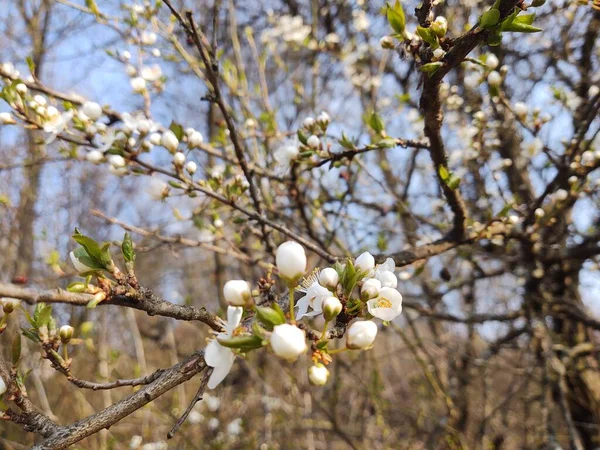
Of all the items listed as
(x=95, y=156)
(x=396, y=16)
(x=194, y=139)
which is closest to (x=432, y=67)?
(x=396, y=16)

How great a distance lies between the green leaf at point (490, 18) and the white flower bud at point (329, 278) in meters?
0.69

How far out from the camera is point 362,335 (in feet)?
2.83

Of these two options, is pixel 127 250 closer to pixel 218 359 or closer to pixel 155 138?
pixel 218 359

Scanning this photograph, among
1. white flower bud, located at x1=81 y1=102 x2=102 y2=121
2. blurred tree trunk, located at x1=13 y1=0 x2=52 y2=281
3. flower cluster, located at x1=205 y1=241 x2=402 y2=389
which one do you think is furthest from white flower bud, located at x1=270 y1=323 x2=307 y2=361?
blurred tree trunk, located at x1=13 y1=0 x2=52 y2=281

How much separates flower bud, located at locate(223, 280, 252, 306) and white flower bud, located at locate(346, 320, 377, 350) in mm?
218

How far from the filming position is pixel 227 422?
5.12 meters

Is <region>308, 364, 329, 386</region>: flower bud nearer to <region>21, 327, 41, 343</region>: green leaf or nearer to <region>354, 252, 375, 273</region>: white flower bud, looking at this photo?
<region>354, 252, 375, 273</region>: white flower bud

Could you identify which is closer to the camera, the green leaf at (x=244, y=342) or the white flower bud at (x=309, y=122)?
the green leaf at (x=244, y=342)

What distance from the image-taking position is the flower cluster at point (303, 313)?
0.76m

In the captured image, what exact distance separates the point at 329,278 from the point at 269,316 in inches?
8.8

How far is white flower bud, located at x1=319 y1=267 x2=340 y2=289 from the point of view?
95 cm

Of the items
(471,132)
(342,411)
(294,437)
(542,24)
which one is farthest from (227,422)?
(542,24)

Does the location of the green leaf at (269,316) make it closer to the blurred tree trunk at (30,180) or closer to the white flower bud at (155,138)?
the white flower bud at (155,138)

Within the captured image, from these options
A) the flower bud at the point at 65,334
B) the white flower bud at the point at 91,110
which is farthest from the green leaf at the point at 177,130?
the flower bud at the point at 65,334
